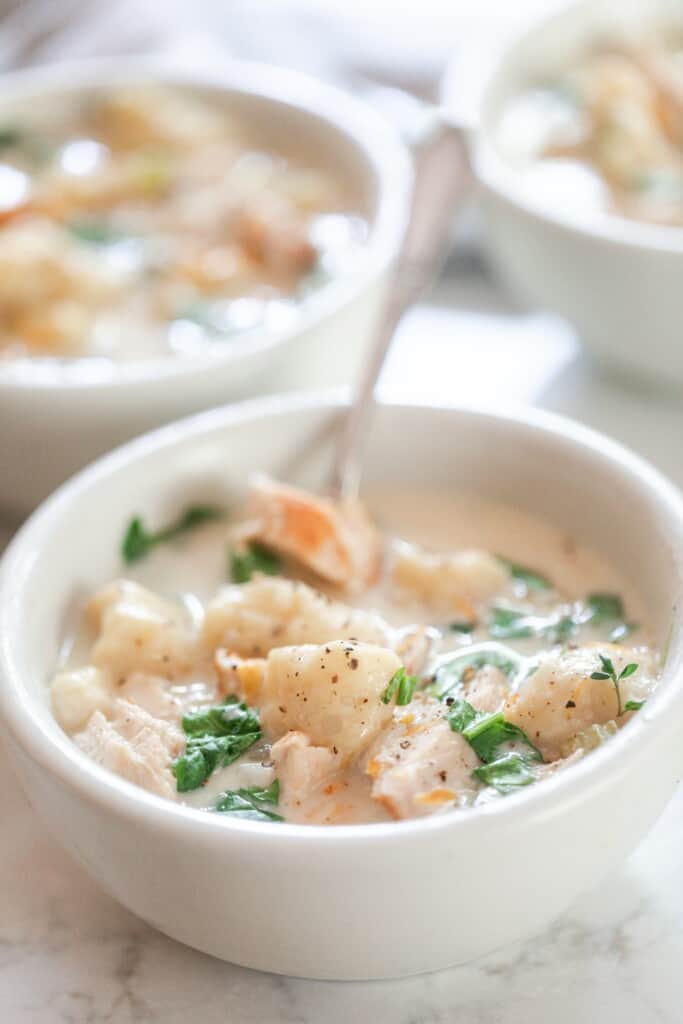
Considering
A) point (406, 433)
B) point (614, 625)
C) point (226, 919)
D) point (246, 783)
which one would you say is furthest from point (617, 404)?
point (226, 919)

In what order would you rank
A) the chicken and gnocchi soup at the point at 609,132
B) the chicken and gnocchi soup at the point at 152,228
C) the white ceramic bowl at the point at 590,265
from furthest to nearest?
the chicken and gnocchi soup at the point at 609,132
the chicken and gnocchi soup at the point at 152,228
the white ceramic bowl at the point at 590,265

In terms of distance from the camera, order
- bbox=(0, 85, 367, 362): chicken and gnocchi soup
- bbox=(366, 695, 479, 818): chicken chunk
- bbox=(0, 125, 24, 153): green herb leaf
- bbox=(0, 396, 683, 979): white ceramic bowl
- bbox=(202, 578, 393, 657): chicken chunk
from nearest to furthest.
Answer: bbox=(0, 396, 683, 979): white ceramic bowl
bbox=(366, 695, 479, 818): chicken chunk
bbox=(202, 578, 393, 657): chicken chunk
bbox=(0, 85, 367, 362): chicken and gnocchi soup
bbox=(0, 125, 24, 153): green herb leaf

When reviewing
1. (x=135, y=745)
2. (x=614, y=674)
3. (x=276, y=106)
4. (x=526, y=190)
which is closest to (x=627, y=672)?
(x=614, y=674)

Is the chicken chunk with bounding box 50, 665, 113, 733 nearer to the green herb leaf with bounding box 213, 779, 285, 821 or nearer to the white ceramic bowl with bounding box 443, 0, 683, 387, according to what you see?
the green herb leaf with bounding box 213, 779, 285, 821

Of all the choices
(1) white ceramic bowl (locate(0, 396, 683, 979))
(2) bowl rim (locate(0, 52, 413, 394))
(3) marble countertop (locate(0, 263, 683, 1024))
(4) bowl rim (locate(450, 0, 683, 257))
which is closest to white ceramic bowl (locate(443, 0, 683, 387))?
(4) bowl rim (locate(450, 0, 683, 257))

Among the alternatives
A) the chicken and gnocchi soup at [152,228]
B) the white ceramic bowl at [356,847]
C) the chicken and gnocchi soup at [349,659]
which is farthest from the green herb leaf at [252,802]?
the chicken and gnocchi soup at [152,228]

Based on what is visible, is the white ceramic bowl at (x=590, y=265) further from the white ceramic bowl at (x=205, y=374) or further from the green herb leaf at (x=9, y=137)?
the green herb leaf at (x=9, y=137)

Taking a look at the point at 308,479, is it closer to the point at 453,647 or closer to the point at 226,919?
the point at 453,647
